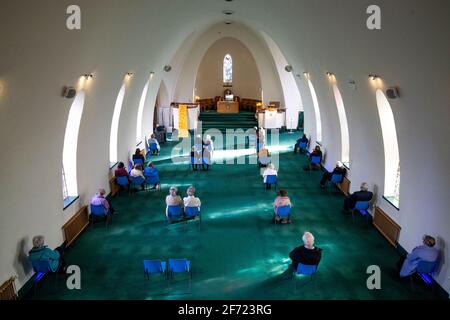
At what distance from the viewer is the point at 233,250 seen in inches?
375

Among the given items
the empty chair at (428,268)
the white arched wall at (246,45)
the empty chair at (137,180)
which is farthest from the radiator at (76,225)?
the white arched wall at (246,45)

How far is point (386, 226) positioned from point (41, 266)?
7.37 meters

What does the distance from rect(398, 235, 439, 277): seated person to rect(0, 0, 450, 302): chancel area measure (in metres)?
0.02

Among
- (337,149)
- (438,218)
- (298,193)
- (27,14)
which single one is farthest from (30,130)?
(337,149)

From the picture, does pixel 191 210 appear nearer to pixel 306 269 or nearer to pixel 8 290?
pixel 306 269

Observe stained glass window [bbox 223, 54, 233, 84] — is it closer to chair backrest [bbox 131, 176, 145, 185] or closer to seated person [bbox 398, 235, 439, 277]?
chair backrest [bbox 131, 176, 145, 185]

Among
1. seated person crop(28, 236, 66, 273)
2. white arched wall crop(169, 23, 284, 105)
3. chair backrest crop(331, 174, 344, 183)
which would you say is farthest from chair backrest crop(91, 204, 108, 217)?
white arched wall crop(169, 23, 284, 105)

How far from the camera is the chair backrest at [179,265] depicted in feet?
25.1

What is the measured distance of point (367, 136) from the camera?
1128 cm

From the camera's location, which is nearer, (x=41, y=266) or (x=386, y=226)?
(x=41, y=266)

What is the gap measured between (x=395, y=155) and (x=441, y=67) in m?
4.36

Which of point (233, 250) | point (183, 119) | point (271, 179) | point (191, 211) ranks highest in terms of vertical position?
point (183, 119)

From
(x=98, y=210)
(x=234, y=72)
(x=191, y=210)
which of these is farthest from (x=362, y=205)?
(x=234, y=72)

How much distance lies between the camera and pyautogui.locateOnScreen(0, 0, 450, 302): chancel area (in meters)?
6.95
